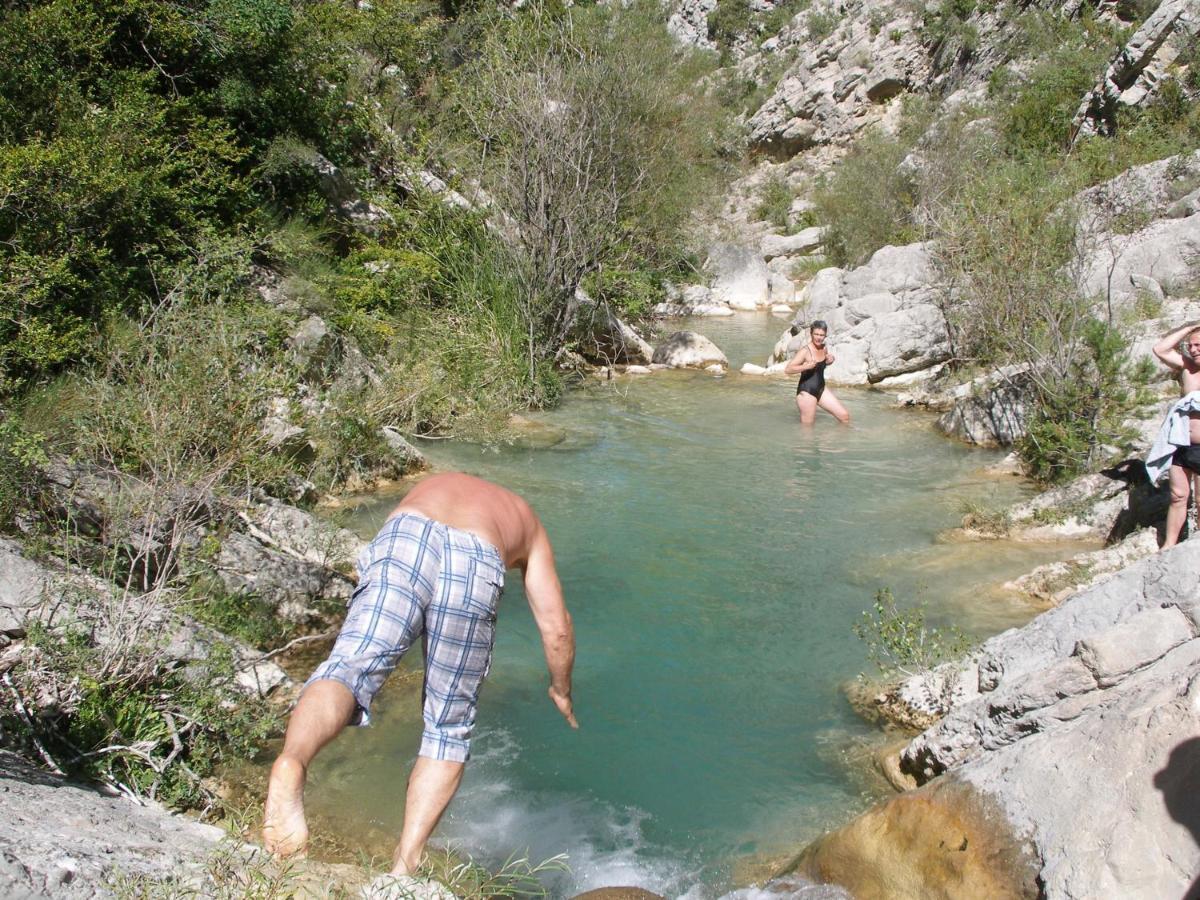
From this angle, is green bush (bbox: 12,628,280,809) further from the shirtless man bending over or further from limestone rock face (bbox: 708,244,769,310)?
limestone rock face (bbox: 708,244,769,310)

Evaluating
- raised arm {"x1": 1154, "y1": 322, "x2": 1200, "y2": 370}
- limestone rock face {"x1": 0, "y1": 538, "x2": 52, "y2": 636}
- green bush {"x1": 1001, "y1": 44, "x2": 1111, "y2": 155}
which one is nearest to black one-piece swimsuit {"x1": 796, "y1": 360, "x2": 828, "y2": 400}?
raised arm {"x1": 1154, "y1": 322, "x2": 1200, "y2": 370}

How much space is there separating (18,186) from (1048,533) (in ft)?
28.6

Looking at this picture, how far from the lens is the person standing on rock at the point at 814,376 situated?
11.6 metres

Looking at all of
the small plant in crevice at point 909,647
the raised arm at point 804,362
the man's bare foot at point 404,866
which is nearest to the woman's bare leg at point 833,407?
the raised arm at point 804,362

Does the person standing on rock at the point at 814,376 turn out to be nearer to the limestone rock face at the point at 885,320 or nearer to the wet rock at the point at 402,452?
the limestone rock face at the point at 885,320

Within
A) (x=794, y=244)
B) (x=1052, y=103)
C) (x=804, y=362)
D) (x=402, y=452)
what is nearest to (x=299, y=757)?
(x=402, y=452)

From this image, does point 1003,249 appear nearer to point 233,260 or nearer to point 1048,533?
point 1048,533

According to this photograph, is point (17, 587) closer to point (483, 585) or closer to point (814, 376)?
point (483, 585)

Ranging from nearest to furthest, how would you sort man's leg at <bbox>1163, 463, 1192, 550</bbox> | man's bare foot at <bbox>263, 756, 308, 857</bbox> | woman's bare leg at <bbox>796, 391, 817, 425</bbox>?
man's bare foot at <bbox>263, 756, 308, 857</bbox> → man's leg at <bbox>1163, 463, 1192, 550</bbox> → woman's bare leg at <bbox>796, 391, 817, 425</bbox>

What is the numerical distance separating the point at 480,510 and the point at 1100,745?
2.19 metres

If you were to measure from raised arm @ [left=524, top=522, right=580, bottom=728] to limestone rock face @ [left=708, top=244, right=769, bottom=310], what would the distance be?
21300mm

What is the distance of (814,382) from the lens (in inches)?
470

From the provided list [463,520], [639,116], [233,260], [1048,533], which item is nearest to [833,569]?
[1048,533]

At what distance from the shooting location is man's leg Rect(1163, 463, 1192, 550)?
6355mm
